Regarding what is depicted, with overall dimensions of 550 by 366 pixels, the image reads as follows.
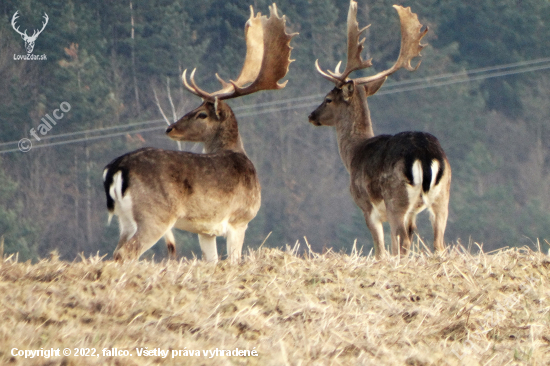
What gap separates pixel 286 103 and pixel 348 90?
30.9 metres

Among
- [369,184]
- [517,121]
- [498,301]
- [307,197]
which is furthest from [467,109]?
[498,301]

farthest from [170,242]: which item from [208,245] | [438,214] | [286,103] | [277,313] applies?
[286,103]

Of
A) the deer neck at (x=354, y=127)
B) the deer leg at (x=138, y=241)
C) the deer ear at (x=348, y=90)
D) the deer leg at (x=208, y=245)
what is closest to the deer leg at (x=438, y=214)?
the deer neck at (x=354, y=127)

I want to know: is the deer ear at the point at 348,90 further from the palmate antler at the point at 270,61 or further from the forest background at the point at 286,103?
the forest background at the point at 286,103

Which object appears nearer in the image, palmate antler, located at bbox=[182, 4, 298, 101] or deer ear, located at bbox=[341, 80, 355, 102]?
palmate antler, located at bbox=[182, 4, 298, 101]

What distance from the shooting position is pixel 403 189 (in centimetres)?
691

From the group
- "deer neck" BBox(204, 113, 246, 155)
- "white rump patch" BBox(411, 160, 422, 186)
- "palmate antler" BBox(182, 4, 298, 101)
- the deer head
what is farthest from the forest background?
"white rump patch" BBox(411, 160, 422, 186)

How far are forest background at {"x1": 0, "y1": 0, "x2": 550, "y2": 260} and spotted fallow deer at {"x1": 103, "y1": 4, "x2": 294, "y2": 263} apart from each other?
2556cm

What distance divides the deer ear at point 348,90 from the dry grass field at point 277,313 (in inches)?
156

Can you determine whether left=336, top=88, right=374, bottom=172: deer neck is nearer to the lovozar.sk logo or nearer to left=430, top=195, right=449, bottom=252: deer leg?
left=430, top=195, right=449, bottom=252: deer leg

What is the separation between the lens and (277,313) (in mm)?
3863

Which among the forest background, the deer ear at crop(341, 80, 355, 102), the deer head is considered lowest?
the forest background

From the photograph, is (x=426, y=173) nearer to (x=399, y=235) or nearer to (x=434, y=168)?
(x=434, y=168)

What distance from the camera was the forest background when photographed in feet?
116
